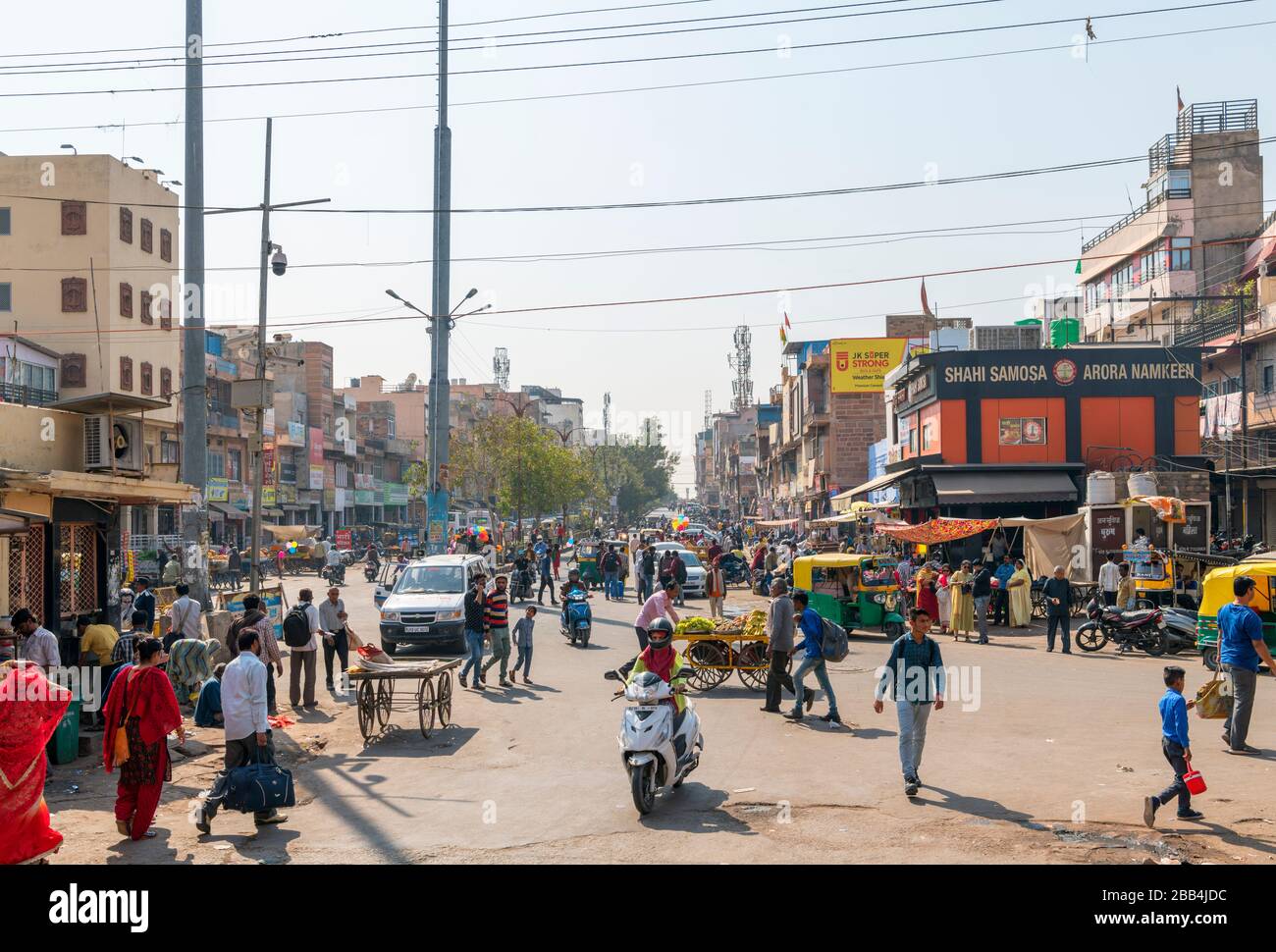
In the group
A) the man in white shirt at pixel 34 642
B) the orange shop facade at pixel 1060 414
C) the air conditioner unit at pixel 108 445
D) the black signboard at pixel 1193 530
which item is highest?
the orange shop facade at pixel 1060 414

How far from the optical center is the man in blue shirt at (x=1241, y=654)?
11.1m

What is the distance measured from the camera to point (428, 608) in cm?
2075

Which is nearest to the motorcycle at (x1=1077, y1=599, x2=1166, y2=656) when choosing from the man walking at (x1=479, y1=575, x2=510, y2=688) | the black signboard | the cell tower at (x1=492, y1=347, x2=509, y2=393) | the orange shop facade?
the black signboard

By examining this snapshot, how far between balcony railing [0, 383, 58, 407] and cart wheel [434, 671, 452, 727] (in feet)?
79.5

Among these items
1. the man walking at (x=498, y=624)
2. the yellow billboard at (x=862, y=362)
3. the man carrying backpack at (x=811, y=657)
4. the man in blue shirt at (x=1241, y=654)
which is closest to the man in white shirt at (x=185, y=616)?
the man walking at (x=498, y=624)

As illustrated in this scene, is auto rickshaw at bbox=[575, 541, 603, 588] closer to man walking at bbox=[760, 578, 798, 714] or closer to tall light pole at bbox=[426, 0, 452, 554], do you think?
tall light pole at bbox=[426, 0, 452, 554]

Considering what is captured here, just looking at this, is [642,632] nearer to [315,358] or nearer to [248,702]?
[248,702]

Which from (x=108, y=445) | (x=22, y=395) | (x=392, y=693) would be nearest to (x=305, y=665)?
(x=392, y=693)

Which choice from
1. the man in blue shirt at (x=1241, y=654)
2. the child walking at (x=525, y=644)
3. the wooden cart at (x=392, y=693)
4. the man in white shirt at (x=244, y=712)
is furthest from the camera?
the child walking at (x=525, y=644)

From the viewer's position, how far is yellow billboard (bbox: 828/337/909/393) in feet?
200

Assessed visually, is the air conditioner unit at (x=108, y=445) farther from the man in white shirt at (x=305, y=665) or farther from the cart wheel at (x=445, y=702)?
the cart wheel at (x=445, y=702)

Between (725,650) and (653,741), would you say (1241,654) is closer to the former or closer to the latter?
(653,741)

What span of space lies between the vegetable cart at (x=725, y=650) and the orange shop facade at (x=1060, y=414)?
68.1 ft
